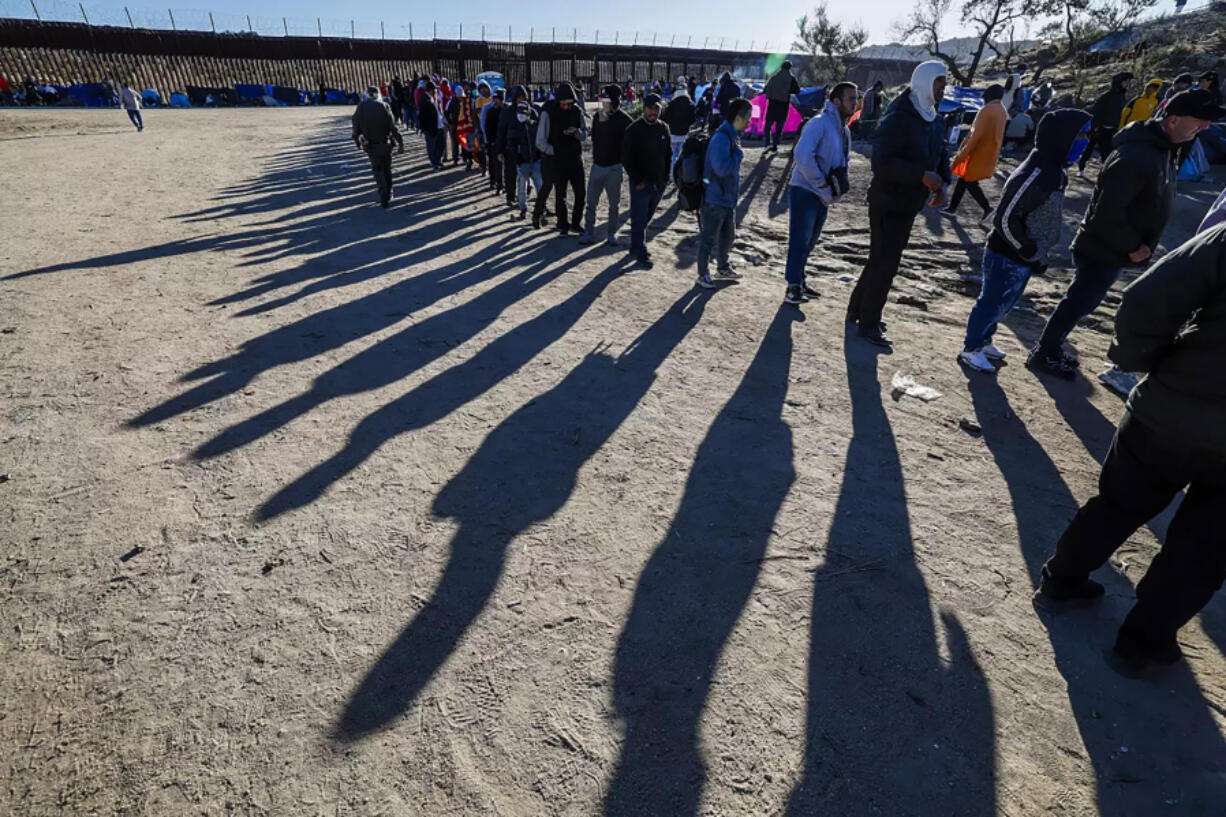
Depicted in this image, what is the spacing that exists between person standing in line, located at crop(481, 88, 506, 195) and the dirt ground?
5.43m

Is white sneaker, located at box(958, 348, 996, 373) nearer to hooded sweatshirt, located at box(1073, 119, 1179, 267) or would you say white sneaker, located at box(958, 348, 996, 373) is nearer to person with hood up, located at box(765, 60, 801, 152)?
hooded sweatshirt, located at box(1073, 119, 1179, 267)

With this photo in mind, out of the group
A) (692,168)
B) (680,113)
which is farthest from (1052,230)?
(680,113)

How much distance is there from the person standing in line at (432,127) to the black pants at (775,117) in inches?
299

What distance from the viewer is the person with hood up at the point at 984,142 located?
275 inches

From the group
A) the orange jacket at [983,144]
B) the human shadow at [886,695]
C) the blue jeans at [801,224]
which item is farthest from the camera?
the orange jacket at [983,144]

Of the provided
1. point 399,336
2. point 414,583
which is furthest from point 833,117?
point 414,583

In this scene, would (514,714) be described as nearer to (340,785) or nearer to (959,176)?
(340,785)

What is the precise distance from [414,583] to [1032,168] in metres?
4.63

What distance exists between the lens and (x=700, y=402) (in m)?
4.06

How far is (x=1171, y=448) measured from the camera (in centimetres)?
195

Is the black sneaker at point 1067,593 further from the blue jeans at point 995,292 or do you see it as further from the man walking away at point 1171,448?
the blue jeans at point 995,292

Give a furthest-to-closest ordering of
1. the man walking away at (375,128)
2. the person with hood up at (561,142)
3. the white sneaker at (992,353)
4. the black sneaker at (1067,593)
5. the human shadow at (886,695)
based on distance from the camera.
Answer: the man walking away at (375,128)
the person with hood up at (561,142)
the white sneaker at (992,353)
the black sneaker at (1067,593)
the human shadow at (886,695)

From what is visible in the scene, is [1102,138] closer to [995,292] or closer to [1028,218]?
[995,292]

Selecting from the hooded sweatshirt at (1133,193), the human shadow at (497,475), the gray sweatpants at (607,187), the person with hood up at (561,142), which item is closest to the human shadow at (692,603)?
the human shadow at (497,475)
